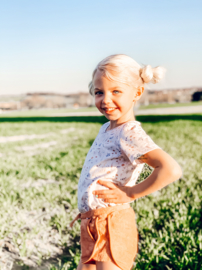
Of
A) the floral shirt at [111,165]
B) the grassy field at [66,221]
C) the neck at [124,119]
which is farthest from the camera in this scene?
the grassy field at [66,221]

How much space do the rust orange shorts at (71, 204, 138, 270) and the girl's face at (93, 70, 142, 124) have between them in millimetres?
522

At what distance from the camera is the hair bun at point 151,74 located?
1.54 metres

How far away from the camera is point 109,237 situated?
1485 millimetres

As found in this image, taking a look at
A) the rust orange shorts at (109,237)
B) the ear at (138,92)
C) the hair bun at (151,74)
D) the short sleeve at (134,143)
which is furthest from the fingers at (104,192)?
the hair bun at (151,74)

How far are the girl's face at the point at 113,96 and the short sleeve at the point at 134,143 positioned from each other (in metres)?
0.10

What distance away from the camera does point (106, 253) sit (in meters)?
1.49

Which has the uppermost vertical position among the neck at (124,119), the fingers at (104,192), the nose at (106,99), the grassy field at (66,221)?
the nose at (106,99)

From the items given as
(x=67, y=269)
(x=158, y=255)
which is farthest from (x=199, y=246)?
(x=67, y=269)

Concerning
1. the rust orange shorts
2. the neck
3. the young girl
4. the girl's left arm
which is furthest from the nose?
the rust orange shorts

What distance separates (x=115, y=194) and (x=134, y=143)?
11.8 inches

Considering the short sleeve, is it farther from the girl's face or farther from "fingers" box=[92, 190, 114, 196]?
"fingers" box=[92, 190, 114, 196]

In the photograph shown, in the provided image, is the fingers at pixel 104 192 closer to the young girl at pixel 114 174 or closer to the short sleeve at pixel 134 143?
the young girl at pixel 114 174

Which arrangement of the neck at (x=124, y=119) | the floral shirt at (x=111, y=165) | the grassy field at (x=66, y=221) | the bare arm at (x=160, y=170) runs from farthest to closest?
the grassy field at (x=66, y=221), the neck at (x=124, y=119), the floral shirt at (x=111, y=165), the bare arm at (x=160, y=170)

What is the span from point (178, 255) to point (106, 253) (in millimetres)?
1400
